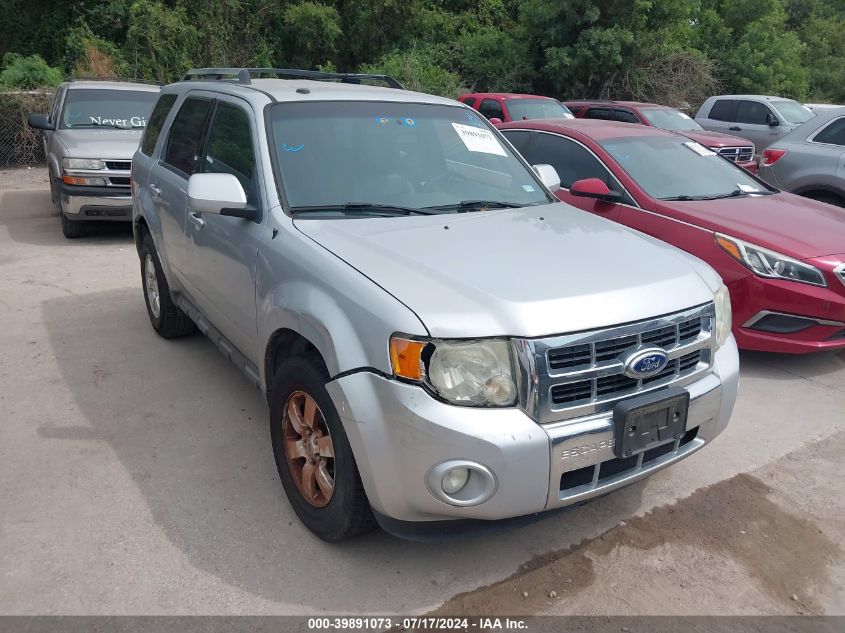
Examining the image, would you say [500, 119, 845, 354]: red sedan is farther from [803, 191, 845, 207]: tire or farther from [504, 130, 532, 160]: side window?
[803, 191, 845, 207]: tire

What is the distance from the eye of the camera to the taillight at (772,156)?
8656 millimetres

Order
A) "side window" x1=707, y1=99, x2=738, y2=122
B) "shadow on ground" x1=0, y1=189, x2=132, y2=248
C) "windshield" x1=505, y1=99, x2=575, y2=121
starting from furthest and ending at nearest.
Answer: "side window" x1=707, y1=99, x2=738, y2=122
"windshield" x1=505, y1=99, x2=575, y2=121
"shadow on ground" x1=0, y1=189, x2=132, y2=248

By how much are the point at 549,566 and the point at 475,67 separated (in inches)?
864

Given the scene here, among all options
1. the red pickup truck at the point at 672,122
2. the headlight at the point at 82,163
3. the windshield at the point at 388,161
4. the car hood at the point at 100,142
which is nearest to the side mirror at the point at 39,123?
the car hood at the point at 100,142

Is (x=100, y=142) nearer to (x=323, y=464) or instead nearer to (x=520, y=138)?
(x=520, y=138)

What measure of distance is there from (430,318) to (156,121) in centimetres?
380

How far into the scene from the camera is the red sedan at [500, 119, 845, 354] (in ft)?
16.6

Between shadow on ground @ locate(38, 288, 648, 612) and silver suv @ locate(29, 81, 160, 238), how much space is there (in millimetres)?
3644

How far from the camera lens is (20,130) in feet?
47.6

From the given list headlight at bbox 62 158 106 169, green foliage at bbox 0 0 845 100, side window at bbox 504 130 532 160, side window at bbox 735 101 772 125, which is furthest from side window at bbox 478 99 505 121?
green foliage at bbox 0 0 845 100

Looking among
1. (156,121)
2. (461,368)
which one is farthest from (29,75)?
(461,368)

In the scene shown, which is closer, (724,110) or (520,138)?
(520,138)

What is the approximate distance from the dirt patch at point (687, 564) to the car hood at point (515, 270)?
1.08 metres

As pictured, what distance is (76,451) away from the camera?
399 centimetres
